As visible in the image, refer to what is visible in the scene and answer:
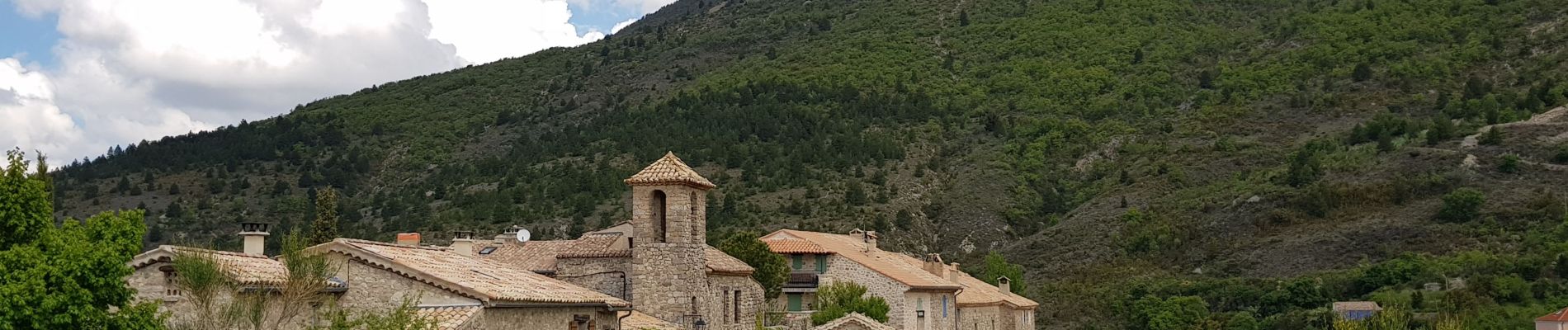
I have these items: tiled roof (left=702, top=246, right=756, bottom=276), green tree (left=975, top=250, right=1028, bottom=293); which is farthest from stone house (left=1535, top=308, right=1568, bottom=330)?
tiled roof (left=702, top=246, right=756, bottom=276)

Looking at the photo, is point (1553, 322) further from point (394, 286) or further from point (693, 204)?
point (394, 286)

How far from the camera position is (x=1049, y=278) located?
81.5 meters

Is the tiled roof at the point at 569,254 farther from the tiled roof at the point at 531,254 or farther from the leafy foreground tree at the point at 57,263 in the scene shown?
the leafy foreground tree at the point at 57,263

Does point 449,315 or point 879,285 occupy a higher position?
point 879,285

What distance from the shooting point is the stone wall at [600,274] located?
34.4m

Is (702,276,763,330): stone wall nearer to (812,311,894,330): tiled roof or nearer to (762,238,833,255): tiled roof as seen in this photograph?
(812,311,894,330): tiled roof

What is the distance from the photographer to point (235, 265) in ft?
75.6

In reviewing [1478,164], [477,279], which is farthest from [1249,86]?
[477,279]

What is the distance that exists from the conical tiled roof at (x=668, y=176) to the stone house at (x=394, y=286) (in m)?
6.25

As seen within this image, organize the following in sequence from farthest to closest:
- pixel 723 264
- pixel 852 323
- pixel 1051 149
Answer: pixel 1051 149, pixel 852 323, pixel 723 264

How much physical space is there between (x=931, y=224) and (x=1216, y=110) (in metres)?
31.3

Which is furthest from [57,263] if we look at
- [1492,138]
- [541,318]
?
[1492,138]

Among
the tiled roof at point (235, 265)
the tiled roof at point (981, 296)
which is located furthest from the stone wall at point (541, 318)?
the tiled roof at point (981, 296)

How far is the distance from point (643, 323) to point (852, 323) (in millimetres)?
9976
